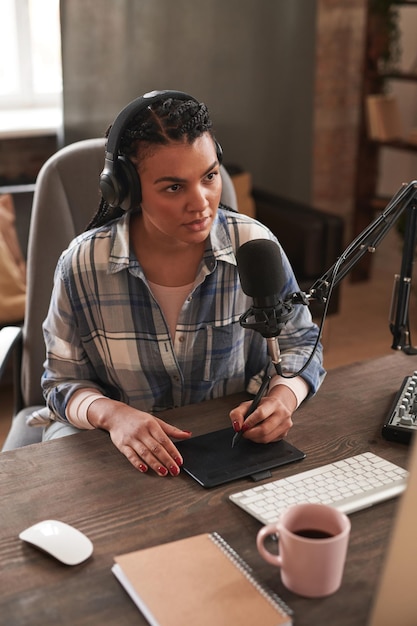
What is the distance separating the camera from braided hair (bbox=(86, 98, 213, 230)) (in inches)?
55.5

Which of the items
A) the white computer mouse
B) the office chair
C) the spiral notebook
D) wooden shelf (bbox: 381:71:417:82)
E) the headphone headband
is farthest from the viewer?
wooden shelf (bbox: 381:71:417:82)

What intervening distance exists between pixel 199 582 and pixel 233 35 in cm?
329

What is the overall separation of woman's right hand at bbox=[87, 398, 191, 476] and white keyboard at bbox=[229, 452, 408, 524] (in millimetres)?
133

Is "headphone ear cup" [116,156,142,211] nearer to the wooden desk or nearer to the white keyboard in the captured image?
the wooden desk

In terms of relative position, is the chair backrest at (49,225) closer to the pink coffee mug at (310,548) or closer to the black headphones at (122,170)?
the black headphones at (122,170)

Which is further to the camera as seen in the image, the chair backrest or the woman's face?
the chair backrest

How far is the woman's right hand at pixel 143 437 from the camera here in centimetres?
126

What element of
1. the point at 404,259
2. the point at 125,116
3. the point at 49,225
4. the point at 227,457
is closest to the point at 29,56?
the point at 49,225

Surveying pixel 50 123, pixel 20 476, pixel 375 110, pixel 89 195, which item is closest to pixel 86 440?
pixel 20 476

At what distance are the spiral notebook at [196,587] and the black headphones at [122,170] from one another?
0.64 m

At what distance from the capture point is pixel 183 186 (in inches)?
55.6

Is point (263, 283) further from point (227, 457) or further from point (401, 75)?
point (401, 75)

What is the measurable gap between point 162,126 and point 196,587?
2.57 ft

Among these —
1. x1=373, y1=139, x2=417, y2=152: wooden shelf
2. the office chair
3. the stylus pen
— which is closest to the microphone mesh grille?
the stylus pen
